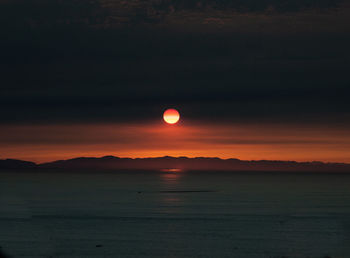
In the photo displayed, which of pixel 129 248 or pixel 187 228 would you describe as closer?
pixel 129 248

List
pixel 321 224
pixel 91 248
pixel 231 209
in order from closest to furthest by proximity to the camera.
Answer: pixel 91 248 → pixel 321 224 → pixel 231 209

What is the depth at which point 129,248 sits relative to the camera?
3137 inches

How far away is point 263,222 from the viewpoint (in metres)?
115

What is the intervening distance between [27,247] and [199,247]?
78.4 feet

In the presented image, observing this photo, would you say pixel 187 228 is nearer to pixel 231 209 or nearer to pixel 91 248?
pixel 91 248

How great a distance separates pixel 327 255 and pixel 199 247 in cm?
1761

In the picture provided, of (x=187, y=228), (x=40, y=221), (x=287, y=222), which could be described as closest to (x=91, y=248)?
(x=187, y=228)

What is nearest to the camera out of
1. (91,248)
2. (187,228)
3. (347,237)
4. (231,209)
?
(91,248)

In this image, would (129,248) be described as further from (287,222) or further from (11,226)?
(287,222)

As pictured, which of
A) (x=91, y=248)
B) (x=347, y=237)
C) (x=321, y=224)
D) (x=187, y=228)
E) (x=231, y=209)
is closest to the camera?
(x=91, y=248)

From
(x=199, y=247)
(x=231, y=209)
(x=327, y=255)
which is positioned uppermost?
(x=231, y=209)

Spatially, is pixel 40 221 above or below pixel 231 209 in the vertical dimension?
below

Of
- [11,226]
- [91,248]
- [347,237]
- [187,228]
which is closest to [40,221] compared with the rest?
[11,226]

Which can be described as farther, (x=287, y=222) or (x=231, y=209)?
(x=231, y=209)
